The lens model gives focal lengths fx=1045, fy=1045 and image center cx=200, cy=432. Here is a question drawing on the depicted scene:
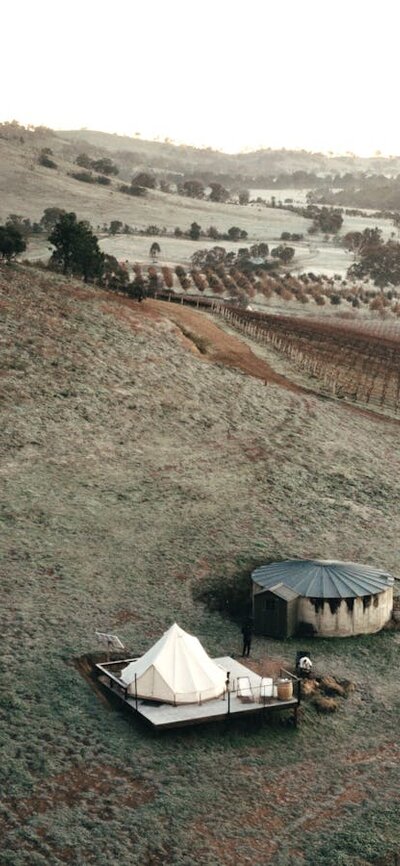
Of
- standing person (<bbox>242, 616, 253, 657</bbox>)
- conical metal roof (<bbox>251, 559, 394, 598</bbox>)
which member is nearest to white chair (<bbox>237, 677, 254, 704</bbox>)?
standing person (<bbox>242, 616, 253, 657</bbox>)

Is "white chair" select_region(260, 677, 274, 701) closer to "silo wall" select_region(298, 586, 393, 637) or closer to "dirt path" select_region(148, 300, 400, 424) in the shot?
"silo wall" select_region(298, 586, 393, 637)

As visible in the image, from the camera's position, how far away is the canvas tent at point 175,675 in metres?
29.4

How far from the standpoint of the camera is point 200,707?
29.4 m

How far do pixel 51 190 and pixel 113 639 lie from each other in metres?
161

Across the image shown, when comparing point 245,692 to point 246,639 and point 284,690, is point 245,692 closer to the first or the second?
point 284,690

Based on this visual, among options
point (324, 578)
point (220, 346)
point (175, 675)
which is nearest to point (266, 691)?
point (175, 675)

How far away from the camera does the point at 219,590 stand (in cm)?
3938

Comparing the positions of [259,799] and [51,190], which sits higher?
[51,190]

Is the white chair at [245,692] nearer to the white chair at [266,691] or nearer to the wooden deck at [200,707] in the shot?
the wooden deck at [200,707]

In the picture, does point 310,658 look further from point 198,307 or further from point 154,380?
point 198,307

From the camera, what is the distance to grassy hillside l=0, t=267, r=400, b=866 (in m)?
24.7

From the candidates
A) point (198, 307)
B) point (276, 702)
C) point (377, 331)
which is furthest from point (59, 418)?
point (377, 331)

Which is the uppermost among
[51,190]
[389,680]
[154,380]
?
[51,190]

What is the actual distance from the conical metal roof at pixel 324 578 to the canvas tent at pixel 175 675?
7673 millimetres
